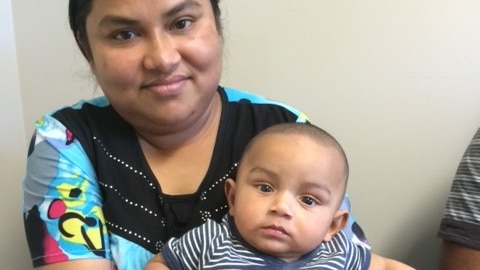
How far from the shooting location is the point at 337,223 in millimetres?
1104

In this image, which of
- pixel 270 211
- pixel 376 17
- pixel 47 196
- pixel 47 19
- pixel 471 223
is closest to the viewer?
pixel 270 211

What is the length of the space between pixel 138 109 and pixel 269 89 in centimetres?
60

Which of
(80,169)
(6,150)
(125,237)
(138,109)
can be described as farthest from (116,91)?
(6,150)

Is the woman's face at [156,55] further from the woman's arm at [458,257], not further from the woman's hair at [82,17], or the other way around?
the woman's arm at [458,257]

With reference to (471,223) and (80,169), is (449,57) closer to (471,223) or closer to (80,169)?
(471,223)

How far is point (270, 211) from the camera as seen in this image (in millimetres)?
994

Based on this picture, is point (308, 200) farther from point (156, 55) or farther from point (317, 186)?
point (156, 55)

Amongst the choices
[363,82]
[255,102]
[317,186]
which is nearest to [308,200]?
[317,186]

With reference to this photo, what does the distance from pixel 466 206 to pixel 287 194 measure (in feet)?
1.86

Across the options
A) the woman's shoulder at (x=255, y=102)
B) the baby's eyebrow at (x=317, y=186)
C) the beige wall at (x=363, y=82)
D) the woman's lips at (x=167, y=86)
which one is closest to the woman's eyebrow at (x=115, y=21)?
the woman's lips at (x=167, y=86)

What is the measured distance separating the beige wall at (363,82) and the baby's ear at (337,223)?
582 mm

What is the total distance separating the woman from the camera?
3.52 feet

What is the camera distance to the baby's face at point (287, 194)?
993 millimetres

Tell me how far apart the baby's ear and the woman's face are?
339 mm
